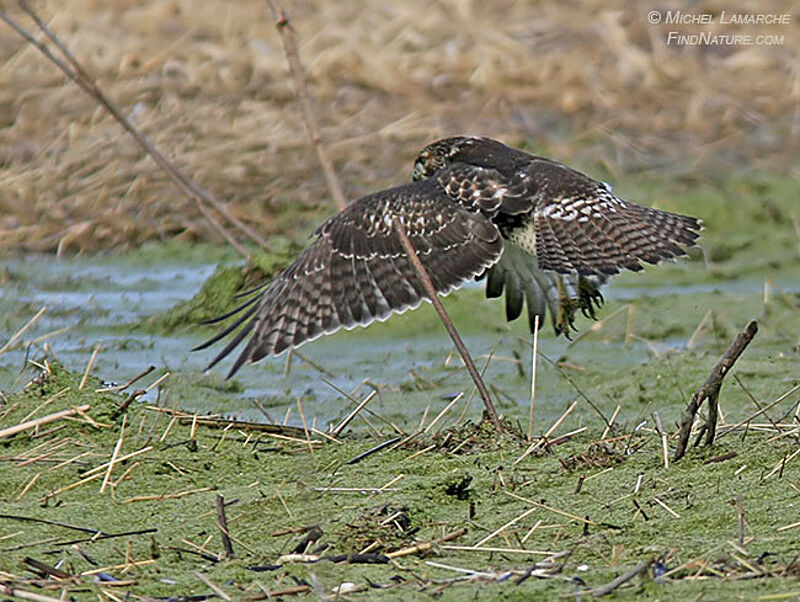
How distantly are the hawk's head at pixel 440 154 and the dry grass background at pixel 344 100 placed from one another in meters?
3.51

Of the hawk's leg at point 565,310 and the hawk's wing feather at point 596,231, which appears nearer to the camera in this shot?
the hawk's wing feather at point 596,231

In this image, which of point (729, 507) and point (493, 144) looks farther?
point (493, 144)

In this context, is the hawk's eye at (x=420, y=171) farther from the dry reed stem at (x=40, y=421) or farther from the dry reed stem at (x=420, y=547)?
the dry reed stem at (x=420, y=547)

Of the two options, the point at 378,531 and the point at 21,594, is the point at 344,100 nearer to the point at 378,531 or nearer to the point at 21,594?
the point at 378,531

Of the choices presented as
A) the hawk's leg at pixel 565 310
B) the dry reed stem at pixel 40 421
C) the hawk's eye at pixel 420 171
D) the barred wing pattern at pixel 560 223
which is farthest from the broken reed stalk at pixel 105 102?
the dry reed stem at pixel 40 421

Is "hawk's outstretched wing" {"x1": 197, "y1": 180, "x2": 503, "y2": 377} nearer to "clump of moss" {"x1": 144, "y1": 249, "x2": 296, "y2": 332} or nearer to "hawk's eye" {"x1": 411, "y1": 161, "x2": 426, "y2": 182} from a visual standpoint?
"hawk's eye" {"x1": 411, "y1": 161, "x2": 426, "y2": 182}

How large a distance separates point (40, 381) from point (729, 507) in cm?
273

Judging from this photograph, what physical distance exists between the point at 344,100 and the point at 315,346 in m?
5.22

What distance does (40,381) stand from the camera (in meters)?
5.75

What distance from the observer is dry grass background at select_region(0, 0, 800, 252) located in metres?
11.4

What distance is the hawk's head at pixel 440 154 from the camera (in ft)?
23.7

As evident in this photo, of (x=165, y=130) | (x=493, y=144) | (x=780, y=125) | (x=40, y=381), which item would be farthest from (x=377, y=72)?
(x=40, y=381)

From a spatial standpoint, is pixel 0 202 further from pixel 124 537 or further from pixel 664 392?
pixel 124 537
